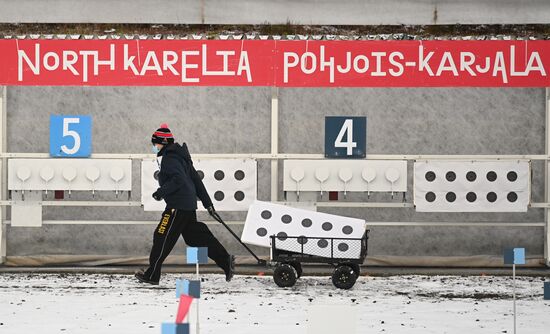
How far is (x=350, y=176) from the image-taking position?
672 inches

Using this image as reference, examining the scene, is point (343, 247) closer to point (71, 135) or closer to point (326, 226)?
point (326, 226)

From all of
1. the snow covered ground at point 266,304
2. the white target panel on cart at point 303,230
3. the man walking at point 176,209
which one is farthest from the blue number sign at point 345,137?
the man walking at point 176,209

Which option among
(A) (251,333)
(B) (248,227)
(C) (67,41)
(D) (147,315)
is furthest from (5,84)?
(A) (251,333)

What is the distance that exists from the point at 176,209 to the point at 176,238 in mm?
344

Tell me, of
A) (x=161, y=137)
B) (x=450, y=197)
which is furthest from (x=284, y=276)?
(x=450, y=197)

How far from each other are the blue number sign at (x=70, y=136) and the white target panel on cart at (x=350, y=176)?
2837mm

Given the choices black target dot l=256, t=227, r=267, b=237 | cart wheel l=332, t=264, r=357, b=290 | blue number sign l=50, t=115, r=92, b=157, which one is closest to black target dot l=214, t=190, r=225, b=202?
blue number sign l=50, t=115, r=92, b=157

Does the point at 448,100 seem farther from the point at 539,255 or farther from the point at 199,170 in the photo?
the point at 199,170

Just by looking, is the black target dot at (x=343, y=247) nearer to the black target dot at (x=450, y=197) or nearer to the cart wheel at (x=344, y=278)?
the cart wheel at (x=344, y=278)

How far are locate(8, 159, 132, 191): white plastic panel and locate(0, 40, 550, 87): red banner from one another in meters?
1.10

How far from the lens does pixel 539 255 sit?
1752 centimetres

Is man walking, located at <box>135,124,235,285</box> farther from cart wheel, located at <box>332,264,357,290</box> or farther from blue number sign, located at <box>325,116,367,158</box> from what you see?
blue number sign, located at <box>325,116,367,158</box>

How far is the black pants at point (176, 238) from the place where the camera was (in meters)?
14.6

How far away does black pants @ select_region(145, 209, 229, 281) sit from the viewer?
47.9 ft
